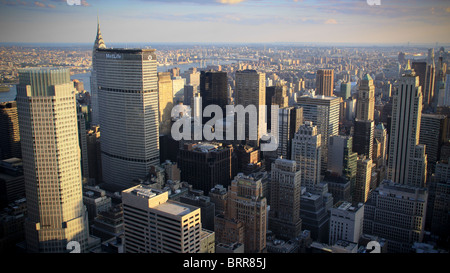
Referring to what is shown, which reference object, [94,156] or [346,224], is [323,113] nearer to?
[346,224]

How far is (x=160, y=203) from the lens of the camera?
7.96 metres

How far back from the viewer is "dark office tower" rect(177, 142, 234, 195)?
51.8ft

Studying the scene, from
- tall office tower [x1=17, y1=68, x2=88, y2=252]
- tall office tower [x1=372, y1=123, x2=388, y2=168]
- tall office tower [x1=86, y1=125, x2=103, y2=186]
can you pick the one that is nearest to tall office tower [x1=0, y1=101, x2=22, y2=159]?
tall office tower [x1=86, y1=125, x2=103, y2=186]

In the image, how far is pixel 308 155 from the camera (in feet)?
49.2

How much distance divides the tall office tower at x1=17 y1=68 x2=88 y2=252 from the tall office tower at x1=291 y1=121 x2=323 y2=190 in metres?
8.45

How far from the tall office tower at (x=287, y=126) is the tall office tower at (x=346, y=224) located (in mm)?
6578

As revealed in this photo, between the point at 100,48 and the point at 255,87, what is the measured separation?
967 centimetres

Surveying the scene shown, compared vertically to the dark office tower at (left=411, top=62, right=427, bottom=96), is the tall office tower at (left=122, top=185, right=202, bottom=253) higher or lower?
lower

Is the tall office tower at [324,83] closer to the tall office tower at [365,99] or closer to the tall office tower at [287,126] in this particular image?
the tall office tower at [365,99]

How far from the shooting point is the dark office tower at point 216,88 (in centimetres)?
2358

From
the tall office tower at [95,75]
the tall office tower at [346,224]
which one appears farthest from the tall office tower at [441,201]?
the tall office tower at [95,75]

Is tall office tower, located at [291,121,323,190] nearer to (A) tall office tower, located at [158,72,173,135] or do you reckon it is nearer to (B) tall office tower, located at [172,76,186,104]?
(A) tall office tower, located at [158,72,173,135]
